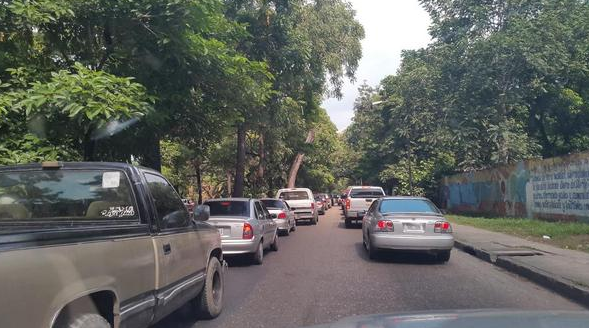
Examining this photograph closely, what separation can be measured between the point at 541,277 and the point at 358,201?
1378 cm

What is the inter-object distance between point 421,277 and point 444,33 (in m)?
24.0

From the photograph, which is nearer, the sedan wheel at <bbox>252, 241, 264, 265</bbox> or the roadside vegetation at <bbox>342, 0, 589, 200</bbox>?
the sedan wheel at <bbox>252, 241, 264, 265</bbox>

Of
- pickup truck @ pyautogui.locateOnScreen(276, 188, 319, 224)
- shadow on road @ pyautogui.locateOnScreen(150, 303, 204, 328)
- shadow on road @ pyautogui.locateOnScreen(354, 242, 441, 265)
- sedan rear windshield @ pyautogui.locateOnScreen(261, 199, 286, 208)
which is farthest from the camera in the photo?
pickup truck @ pyautogui.locateOnScreen(276, 188, 319, 224)

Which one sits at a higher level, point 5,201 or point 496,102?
point 496,102

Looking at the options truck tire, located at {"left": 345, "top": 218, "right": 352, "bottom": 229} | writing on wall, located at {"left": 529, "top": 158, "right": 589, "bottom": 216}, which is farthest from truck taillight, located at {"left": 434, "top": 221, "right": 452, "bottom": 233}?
truck tire, located at {"left": 345, "top": 218, "right": 352, "bottom": 229}

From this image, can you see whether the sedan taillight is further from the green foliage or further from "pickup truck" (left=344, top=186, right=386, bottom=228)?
"pickup truck" (left=344, top=186, right=386, bottom=228)

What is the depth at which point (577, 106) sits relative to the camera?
103ft

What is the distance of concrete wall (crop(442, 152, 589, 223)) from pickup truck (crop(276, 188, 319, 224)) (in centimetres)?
867

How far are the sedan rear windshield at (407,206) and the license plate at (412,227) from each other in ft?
1.77

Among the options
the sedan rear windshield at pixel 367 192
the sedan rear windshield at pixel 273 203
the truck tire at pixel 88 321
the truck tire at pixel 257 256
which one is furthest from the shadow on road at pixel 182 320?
the sedan rear windshield at pixel 367 192

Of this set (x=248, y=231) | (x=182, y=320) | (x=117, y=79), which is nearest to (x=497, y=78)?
(x=248, y=231)

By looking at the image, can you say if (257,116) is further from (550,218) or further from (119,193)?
(119,193)

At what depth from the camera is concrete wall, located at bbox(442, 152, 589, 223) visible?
17766 millimetres

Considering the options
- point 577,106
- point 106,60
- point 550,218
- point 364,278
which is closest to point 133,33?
point 106,60
